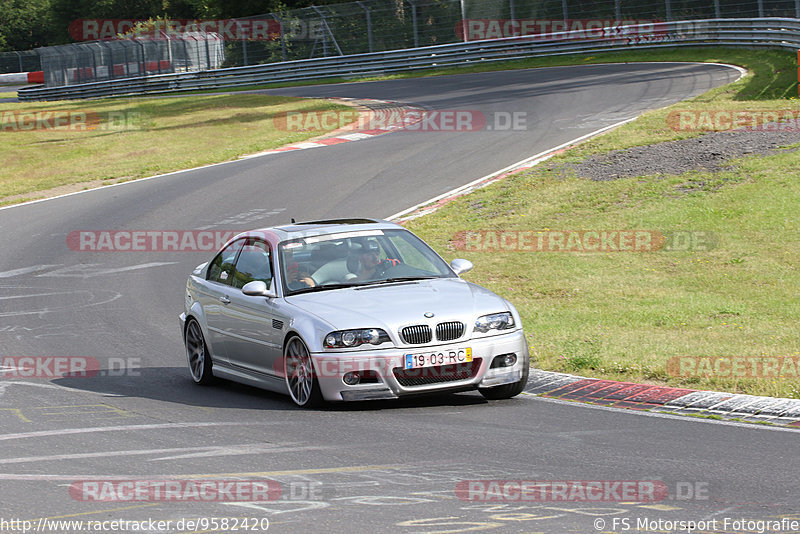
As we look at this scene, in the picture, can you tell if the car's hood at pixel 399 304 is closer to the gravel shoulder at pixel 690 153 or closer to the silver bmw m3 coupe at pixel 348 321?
the silver bmw m3 coupe at pixel 348 321

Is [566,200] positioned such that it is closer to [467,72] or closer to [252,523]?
[252,523]

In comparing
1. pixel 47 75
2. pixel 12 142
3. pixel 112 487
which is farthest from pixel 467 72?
pixel 112 487

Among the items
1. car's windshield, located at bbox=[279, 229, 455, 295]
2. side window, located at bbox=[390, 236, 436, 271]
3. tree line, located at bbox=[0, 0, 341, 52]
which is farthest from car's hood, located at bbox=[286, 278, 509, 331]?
tree line, located at bbox=[0, 0, 341, 52]

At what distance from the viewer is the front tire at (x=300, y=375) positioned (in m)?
8.16

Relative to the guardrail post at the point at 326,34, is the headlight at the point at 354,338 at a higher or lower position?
lower

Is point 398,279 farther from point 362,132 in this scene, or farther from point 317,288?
point 362,132

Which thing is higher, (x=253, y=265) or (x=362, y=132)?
(x=362, y=132)

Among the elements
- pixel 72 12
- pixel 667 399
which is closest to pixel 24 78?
pixel 72 12

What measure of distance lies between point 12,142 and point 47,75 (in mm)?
23086

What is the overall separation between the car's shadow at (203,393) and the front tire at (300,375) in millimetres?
110

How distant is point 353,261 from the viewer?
9195 mm

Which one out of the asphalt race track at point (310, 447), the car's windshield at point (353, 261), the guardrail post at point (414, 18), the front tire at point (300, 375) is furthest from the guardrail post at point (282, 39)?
the front tire at point (300, 375)

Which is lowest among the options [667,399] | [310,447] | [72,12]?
[667,399]

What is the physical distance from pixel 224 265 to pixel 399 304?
2469 mm
